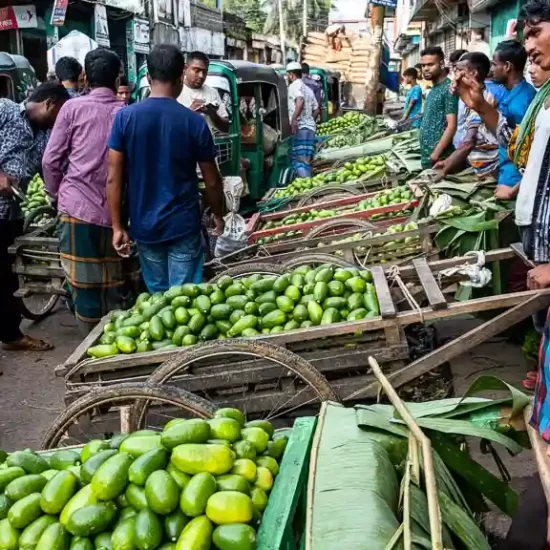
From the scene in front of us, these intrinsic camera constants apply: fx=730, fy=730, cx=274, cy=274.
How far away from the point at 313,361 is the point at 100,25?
18.6 m

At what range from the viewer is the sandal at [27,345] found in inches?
234

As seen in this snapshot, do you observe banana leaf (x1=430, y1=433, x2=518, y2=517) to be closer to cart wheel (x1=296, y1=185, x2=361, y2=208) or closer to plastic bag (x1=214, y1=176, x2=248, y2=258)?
plastic bag (x1=214, y1=176, x2=248, y2=258)

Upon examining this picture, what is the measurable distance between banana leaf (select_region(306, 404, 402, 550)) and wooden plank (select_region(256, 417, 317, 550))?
0.05 m

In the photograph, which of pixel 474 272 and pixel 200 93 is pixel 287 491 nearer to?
pixel 474 272

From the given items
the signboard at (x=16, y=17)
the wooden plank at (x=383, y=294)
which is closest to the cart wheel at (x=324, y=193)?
the wooden plank at (x=383, y=294)

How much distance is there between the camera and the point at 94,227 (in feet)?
16.1

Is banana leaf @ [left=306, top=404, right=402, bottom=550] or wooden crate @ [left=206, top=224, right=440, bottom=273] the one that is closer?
banana leaf @ [left=306, top=404, right=402, bottom=550]

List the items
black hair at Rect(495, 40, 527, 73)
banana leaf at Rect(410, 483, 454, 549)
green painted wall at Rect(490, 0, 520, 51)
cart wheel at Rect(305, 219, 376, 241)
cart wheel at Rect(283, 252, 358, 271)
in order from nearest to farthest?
banana leaf at Rect(410, 483, 454, 549) → cart wheel at Rect(283, 252, 358, 271) → black hair at Rect(495, 40, 527, 73) → cart wheel at Rect(305, 219, 376, 241) → green painted wall at Rect(490, 0, 520, 51)

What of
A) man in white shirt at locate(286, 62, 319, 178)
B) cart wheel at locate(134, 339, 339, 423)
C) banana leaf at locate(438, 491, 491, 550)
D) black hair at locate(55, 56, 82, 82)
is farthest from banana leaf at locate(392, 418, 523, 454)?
man in white shirt at locate(286, 62, 319, 178)

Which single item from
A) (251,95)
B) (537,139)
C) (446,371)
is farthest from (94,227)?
(251,95)

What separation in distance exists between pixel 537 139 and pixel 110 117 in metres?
2.78

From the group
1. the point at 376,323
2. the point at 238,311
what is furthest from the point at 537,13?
the point at 238,311

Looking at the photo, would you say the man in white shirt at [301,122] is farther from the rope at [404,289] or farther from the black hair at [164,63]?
the rope at [404,289]

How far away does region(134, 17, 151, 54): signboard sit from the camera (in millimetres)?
21972
